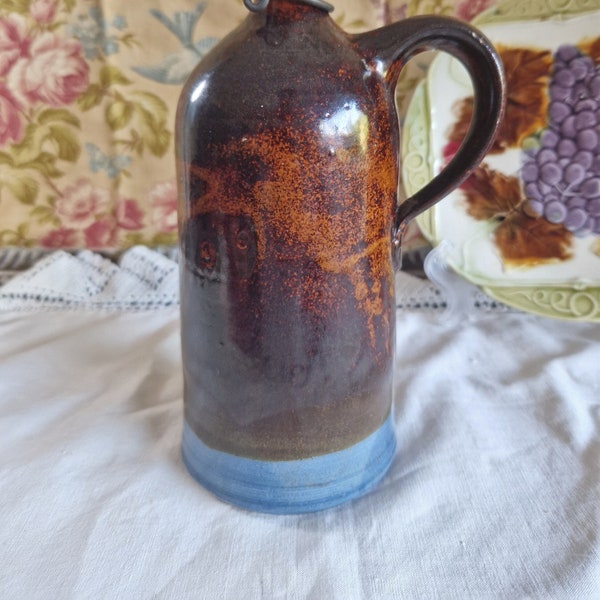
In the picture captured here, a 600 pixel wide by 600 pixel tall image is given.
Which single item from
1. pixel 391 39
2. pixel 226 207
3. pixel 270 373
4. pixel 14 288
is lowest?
pixel 14 288

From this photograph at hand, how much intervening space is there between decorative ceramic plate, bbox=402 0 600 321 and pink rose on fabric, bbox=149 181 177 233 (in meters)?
0.36

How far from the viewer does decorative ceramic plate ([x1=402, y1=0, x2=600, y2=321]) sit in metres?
0.75

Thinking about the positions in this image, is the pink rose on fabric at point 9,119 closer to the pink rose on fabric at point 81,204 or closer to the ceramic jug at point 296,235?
the pink rose on fabric at point 81,204

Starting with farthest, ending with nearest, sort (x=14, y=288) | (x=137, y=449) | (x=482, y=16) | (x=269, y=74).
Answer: (x=14, y=288), (x=482, y=16), (x=137, y=449), (x=269, y=74)

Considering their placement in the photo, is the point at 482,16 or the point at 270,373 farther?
the point at 482,16

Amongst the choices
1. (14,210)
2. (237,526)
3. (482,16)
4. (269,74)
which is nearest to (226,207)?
(269,74)

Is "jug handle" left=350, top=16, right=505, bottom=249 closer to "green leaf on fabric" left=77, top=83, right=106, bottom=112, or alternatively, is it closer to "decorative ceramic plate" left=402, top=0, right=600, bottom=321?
"decorative ceramic plate" left=402, top=0, right=600, bottom=321

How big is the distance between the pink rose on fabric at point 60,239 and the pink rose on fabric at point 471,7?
25.6 inches

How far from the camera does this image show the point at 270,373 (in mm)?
449

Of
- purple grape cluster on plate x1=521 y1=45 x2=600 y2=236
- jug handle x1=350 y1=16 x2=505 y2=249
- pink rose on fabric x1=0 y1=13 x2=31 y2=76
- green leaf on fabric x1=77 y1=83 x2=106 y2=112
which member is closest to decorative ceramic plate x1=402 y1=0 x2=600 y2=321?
purple grape cluster on plate x1=521 y1=45 x2=600 y2=236

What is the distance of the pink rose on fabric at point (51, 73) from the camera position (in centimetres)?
89

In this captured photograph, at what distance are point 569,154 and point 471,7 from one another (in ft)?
0.80

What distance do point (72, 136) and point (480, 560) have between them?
2.61 feet

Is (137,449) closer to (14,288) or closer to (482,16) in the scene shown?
(14,288)
